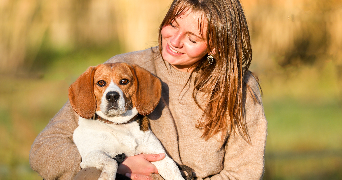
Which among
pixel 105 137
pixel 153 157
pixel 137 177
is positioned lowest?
pixel 137 177

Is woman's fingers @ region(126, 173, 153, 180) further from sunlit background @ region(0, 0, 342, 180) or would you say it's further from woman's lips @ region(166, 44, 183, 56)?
sunlit background @ region(0, 0, 342, 180)

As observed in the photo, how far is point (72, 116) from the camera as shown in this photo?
88.0 inches

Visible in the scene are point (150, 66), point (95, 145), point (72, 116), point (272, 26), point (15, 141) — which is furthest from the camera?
point (272, 26)

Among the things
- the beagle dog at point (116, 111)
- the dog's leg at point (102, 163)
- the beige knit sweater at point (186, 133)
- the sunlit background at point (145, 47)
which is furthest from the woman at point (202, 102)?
the sunlit background at point (145, 47)

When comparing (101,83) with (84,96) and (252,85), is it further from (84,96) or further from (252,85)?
(252,85)

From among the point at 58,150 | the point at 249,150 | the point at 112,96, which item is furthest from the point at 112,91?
the point at 249,150

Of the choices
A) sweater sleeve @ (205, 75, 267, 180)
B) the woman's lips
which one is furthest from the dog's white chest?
sweater sleeve @ (205, 75, 267, 180)

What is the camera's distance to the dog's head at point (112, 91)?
199 centimetres

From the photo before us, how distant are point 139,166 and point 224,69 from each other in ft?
2.65

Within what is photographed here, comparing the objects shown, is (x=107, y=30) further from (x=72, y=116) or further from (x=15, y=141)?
(x=72, y=116)

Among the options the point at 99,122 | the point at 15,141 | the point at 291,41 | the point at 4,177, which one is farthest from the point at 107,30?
the point at 99,122

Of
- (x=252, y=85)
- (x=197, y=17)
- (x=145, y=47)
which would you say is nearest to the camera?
(x=197, y=17)

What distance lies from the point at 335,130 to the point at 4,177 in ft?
14.1

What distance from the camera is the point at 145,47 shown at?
4.47 meters
